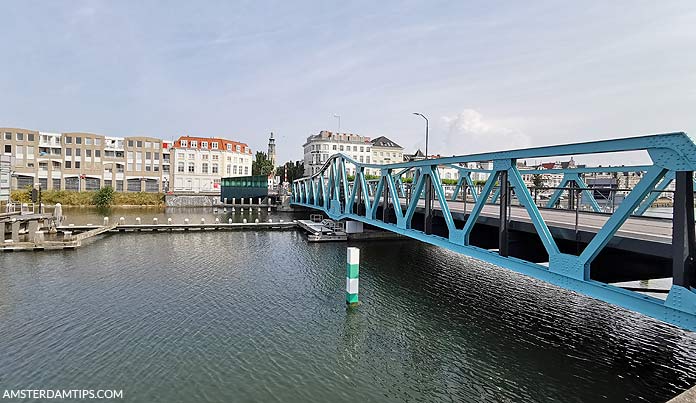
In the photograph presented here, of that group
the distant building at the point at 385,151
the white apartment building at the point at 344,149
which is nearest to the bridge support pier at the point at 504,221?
the white apartment building at the point at 344,149

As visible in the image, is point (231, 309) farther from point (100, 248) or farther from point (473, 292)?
point (100, 248)

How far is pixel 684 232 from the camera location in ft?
25.9

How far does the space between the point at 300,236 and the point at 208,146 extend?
63.3 metres

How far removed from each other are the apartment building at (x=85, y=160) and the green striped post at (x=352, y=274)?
3412 inches

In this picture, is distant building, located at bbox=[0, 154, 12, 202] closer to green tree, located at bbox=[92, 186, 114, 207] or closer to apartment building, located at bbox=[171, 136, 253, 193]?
green tree, located at bbox=[92, 186, 114, 207]

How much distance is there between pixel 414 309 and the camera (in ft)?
62.5

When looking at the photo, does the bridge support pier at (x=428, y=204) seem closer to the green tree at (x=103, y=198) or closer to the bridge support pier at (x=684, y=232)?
the bridge support pier at (x=684, y=232)

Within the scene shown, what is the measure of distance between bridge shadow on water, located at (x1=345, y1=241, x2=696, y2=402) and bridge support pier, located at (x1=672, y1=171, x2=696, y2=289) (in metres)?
5.33

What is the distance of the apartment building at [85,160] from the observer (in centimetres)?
8375

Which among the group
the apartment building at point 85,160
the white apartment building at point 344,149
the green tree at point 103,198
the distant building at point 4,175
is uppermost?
the white apartment building at point 344,149

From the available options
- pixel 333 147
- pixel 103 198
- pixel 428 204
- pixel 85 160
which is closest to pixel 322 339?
pixel 428 204

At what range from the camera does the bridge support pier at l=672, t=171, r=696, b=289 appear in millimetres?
7746

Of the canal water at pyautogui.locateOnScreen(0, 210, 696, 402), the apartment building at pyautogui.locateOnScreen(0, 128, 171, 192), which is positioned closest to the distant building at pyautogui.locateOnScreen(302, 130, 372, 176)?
the apartment building at pyautogui.locateOnScreen(0, 128, 171, 192)

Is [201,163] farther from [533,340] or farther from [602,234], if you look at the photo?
[602,234]
